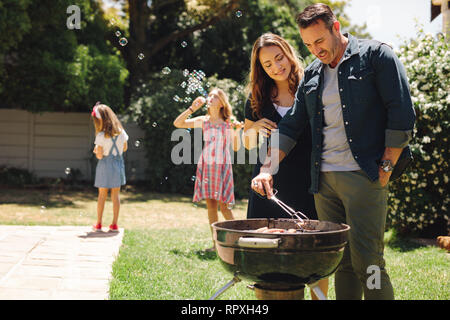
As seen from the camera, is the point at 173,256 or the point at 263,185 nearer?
the point at 263,185

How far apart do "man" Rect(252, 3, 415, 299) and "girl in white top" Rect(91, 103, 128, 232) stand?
3.48 metres

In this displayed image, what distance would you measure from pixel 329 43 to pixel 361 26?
89.4ft

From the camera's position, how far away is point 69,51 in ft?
31.0

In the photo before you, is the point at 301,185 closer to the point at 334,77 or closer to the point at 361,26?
the point at 334,77

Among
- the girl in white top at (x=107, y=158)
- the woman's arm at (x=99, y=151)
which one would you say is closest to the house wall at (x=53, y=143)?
the girl in white top at (x=107, y=158)

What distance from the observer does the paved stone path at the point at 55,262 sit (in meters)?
3.08

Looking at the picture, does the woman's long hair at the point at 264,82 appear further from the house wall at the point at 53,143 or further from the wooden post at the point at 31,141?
the wooden post at the point at 31,141

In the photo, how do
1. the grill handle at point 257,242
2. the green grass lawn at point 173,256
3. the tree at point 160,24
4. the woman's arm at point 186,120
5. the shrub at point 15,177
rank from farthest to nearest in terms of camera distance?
the tree at point 160,24 → the shrub at point 15,177 → the woman's arm at point 186,120 → the green grass lawn at point 173,256 → the grill handle at point 257,242

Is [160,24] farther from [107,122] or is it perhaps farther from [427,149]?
[427,149]

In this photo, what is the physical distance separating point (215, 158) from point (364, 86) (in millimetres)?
2756

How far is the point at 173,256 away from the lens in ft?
14.3

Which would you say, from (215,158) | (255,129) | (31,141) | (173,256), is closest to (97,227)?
(173,256)

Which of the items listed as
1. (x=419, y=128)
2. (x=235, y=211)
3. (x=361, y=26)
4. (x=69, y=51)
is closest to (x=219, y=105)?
(x=419, y=128)

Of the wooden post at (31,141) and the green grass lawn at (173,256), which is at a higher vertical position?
the wooden post at (31,141)
